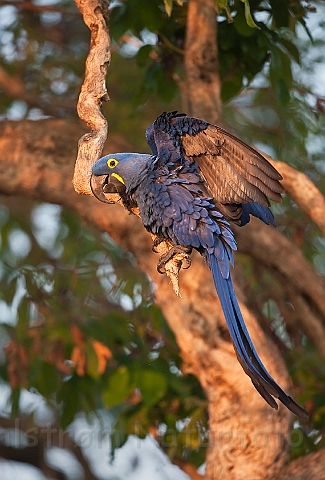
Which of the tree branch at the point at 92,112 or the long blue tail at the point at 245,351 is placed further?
the tree branch at the point at 92,112

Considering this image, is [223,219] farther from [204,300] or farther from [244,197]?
[204,300]

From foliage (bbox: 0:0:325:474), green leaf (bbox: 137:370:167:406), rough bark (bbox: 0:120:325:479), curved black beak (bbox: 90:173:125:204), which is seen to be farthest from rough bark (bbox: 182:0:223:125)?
green leaf (bbox: 137:370:167:406)

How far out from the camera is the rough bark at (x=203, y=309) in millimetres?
3283

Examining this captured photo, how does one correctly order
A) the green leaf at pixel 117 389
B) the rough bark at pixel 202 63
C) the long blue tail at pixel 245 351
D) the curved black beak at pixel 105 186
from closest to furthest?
1. the long blue tail at pixel 245 351
2. the curved black beak at pixel 105 186
3. the rough bark at pixel 202 63
4. the green leaf at pixel 117 389

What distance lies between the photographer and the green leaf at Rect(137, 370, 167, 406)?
343cm

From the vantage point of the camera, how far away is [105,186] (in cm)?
241

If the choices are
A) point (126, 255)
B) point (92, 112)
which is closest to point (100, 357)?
point (126, 255)

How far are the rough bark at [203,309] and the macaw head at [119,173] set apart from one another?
3.68ft

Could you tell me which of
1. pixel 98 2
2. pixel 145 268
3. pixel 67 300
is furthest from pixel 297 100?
pixel 98 2

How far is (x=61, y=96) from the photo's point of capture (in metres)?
5.11

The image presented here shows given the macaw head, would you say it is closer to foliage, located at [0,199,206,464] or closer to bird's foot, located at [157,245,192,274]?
bird's foot, located at [157,245,192,274]

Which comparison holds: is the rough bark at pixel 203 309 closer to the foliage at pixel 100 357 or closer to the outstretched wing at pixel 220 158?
the foliage at pixel 100 357

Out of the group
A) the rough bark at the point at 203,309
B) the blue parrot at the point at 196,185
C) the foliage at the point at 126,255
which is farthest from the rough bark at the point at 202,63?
the blue parrot at the point at 196,185

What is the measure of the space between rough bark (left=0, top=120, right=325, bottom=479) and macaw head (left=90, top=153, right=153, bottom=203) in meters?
1.12
